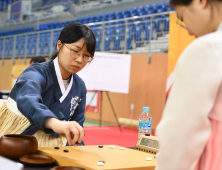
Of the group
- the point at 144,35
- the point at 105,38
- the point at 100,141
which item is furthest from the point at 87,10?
the point at 100,141

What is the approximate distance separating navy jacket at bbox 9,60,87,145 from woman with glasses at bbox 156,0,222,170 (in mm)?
452

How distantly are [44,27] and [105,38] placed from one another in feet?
14.7

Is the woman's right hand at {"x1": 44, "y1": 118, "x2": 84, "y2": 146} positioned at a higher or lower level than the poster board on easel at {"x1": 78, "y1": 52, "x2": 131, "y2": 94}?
lower

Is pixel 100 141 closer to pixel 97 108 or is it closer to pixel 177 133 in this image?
pixel 97 108

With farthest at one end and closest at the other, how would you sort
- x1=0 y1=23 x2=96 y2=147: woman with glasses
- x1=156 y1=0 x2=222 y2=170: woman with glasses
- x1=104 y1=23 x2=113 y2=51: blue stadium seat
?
x1=104 y1=23 x2=113 y2=51: blue stadium seat, x1=0 y1=23 x2=96 y2=147: woman with glasses, x1=156 y1=0 x2=222 y2=170: woman with glasses

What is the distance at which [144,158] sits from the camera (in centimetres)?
79

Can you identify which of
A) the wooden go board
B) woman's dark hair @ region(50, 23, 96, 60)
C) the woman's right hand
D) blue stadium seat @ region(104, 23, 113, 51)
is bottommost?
the wooden go board

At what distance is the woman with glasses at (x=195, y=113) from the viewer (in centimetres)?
42

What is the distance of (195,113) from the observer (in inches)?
16.6

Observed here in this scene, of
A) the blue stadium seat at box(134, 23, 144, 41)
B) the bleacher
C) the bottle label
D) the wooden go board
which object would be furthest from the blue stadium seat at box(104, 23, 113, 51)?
the wooden go board

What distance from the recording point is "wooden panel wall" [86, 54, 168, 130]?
4594mm

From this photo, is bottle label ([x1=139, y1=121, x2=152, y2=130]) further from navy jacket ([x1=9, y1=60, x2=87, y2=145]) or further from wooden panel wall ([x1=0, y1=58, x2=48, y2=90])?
wooden panel wall ([x1=0, y1=58, x2=48, y2=90])

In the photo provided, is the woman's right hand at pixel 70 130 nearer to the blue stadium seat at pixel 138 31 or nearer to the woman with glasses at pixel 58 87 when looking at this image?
the woman with glasses at pixel 58 87

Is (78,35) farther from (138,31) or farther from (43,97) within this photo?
(138,31)
